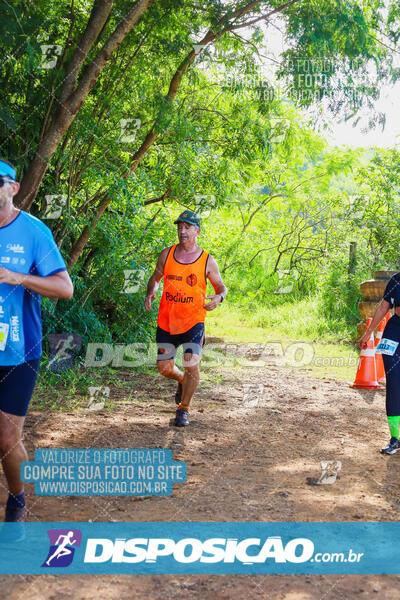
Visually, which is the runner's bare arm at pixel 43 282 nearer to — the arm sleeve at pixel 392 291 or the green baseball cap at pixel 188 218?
the green baseball cap at pixel 188 218

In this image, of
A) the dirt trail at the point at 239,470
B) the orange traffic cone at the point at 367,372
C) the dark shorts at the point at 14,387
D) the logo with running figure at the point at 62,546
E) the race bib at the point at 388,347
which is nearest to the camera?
the dirt trail at the point at 239,470

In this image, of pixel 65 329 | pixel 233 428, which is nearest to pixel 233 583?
pixel 233 428

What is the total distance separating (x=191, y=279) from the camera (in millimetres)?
6227

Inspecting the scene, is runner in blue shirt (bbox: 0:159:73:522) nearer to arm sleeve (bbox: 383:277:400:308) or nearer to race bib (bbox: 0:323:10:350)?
race bib (bbox: 0:323:10:350)

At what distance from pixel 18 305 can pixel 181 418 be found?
3.23 m

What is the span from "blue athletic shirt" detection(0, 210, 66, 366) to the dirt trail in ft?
3.72

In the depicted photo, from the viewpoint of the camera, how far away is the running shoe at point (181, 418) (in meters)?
6.30

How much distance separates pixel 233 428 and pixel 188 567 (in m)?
3.10

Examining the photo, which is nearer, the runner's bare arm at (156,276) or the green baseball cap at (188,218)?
the green baseball cap at (188,218)

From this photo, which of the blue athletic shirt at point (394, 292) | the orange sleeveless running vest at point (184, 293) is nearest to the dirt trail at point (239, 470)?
the orange sleeveless running vest at point (184, 293)

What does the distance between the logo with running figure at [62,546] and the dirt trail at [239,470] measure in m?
0.18

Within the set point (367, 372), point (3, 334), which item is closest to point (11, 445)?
point (3, 334)

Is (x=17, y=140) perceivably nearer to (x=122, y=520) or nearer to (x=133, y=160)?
(x=133, y=160)

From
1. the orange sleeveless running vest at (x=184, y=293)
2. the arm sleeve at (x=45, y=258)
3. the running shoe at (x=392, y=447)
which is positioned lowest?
the running shoe at (x=392, y=447)
